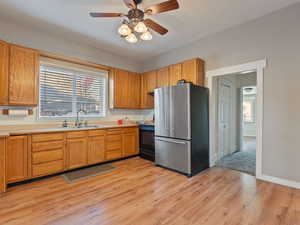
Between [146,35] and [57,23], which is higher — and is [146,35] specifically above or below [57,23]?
below

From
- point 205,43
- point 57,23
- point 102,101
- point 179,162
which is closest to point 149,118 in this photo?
point 102,101

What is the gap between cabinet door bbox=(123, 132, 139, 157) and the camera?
4.05 metres

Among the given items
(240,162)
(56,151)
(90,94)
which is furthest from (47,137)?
(240,162)

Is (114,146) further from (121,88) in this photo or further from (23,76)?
(23,76)

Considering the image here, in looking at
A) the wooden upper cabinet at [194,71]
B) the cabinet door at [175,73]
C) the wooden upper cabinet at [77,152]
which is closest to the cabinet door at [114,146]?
the wooden upper cabinet at [77,152]

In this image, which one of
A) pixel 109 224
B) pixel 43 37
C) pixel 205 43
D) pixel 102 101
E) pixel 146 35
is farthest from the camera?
pixel 102 101

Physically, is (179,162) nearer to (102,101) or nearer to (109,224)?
(109,224)

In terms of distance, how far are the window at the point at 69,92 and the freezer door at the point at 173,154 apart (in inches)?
76.4

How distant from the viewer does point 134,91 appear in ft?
15.4

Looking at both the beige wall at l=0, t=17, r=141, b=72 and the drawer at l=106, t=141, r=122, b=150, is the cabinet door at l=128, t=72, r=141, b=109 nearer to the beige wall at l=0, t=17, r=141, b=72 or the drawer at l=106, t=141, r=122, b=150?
the beige wall at l=0, t=17, r=141, b=72

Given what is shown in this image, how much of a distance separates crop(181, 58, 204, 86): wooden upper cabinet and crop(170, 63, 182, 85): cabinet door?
0.09 m

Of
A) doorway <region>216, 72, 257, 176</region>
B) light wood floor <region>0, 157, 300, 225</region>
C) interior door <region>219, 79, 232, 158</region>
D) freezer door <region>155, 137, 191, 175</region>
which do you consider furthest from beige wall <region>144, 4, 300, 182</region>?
freezer door <region>155, 137, 191, 175</region>

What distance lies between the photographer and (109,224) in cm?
170

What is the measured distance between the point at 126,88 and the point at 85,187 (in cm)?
277
